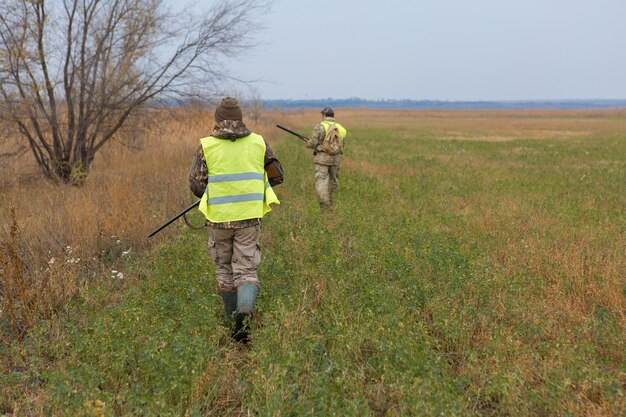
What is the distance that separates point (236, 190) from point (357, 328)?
1.49 m

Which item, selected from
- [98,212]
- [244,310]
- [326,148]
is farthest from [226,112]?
[326,148]

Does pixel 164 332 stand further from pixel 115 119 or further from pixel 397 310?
pixel 115 119

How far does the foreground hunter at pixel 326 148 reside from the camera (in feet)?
29.6

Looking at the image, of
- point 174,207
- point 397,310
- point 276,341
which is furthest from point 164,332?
point 174,207

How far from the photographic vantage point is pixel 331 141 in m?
9.03

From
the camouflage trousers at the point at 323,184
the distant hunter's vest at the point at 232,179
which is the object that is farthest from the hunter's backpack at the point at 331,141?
the distant hunter's vest at the point at 232,179

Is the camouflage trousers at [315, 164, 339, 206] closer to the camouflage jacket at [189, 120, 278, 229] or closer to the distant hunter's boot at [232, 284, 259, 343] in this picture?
the camouflage jacket at [189, 120, 278, 229]

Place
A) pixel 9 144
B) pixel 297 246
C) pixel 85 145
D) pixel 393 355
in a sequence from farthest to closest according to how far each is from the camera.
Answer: pixel 9 144 < pixel 85 145 < pixel 297 246 < pixel 393 355

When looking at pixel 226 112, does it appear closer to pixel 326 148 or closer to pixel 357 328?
pixel 357 328

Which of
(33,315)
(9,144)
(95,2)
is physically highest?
(95,2)

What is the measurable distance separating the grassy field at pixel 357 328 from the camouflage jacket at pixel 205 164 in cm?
71

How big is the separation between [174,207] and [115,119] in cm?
405

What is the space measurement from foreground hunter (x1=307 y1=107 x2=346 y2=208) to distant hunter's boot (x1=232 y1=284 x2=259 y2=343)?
197 inches

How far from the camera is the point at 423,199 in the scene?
9.81m
